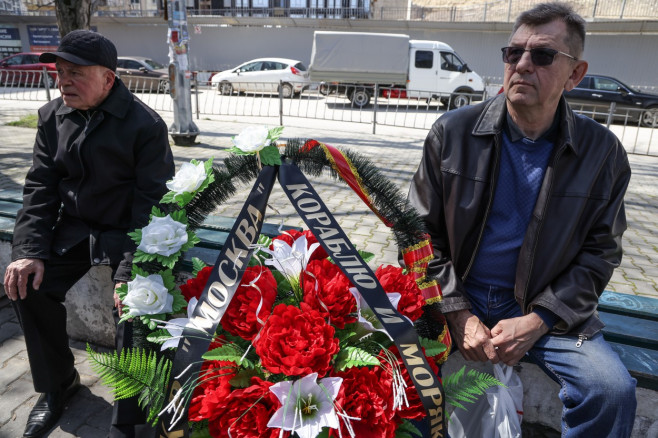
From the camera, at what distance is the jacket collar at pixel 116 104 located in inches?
93.0

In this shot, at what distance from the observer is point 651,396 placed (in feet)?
6.56

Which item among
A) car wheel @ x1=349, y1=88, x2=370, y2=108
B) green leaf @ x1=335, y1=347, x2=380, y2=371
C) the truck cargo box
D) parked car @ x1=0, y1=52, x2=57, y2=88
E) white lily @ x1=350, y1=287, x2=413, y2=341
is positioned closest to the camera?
green leaf @ x1=335, y1=347, x2=380, y2=371

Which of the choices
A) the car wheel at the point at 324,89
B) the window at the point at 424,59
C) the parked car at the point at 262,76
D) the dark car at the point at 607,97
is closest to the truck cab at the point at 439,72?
the window at the point at 424,59

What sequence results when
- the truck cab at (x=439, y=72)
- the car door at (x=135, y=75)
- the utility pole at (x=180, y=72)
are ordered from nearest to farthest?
the utility pole at (x=180, y=72) → the truck cab at (x=439, y=72) → the car door at (x=135, y=75)

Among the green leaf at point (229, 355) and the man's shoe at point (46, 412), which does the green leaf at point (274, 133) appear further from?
the man's shoe at point (46, 412)

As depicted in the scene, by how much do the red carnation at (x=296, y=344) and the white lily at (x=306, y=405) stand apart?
0.10 ft

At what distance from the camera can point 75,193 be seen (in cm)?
243

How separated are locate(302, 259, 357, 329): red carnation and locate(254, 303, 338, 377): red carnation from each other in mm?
69

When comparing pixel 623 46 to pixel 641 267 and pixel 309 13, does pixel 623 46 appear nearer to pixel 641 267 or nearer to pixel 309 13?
pixel 309 13

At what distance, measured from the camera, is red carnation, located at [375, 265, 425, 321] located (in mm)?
1472

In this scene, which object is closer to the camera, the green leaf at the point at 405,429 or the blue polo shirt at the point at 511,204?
the green leaf at the point at 405,429

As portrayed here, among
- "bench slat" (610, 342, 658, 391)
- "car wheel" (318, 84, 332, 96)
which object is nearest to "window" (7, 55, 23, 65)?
"car wheel" (318, 84, 332, 96)

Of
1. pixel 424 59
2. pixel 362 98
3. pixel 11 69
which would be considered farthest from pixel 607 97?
pixel 11 69

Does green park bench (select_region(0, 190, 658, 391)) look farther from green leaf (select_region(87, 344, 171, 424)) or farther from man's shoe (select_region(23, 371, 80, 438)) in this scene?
green leaf (select_region(87, 344, 171, 424))
